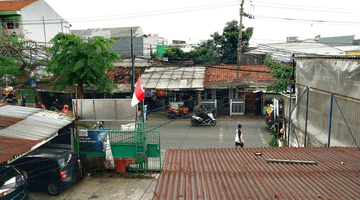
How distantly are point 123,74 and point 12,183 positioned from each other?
17096mm

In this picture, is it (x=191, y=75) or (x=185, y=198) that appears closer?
(x=185, y=198)

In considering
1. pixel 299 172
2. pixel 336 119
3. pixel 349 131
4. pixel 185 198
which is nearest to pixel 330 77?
pixel 336 119

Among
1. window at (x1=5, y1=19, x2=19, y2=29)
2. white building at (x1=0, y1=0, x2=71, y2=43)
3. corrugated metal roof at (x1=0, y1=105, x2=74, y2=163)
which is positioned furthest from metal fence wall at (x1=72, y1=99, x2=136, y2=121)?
window at (x1=5, y1=19, x2=19, y2=29)

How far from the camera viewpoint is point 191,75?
2220 cm

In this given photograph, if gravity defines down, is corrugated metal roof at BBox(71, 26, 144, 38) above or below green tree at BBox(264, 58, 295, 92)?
above

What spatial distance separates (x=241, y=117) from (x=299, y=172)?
53.8 feet

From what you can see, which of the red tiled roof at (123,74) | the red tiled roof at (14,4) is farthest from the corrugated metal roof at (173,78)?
the red tiled roof at (14,4)

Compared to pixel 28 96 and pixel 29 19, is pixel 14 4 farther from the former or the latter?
pixel 28 96

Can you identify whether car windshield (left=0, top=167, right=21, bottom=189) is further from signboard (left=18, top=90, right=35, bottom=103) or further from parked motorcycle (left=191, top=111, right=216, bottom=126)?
signboard (left=18, top=90, right=35, bottom=103)

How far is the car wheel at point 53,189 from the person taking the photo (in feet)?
28.8

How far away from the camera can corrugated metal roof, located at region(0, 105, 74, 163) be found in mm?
6846

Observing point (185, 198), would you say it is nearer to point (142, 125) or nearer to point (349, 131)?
point (349, 131)

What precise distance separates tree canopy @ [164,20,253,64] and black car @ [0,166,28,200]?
75.1ft

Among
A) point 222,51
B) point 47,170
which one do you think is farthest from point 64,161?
point 222,51
